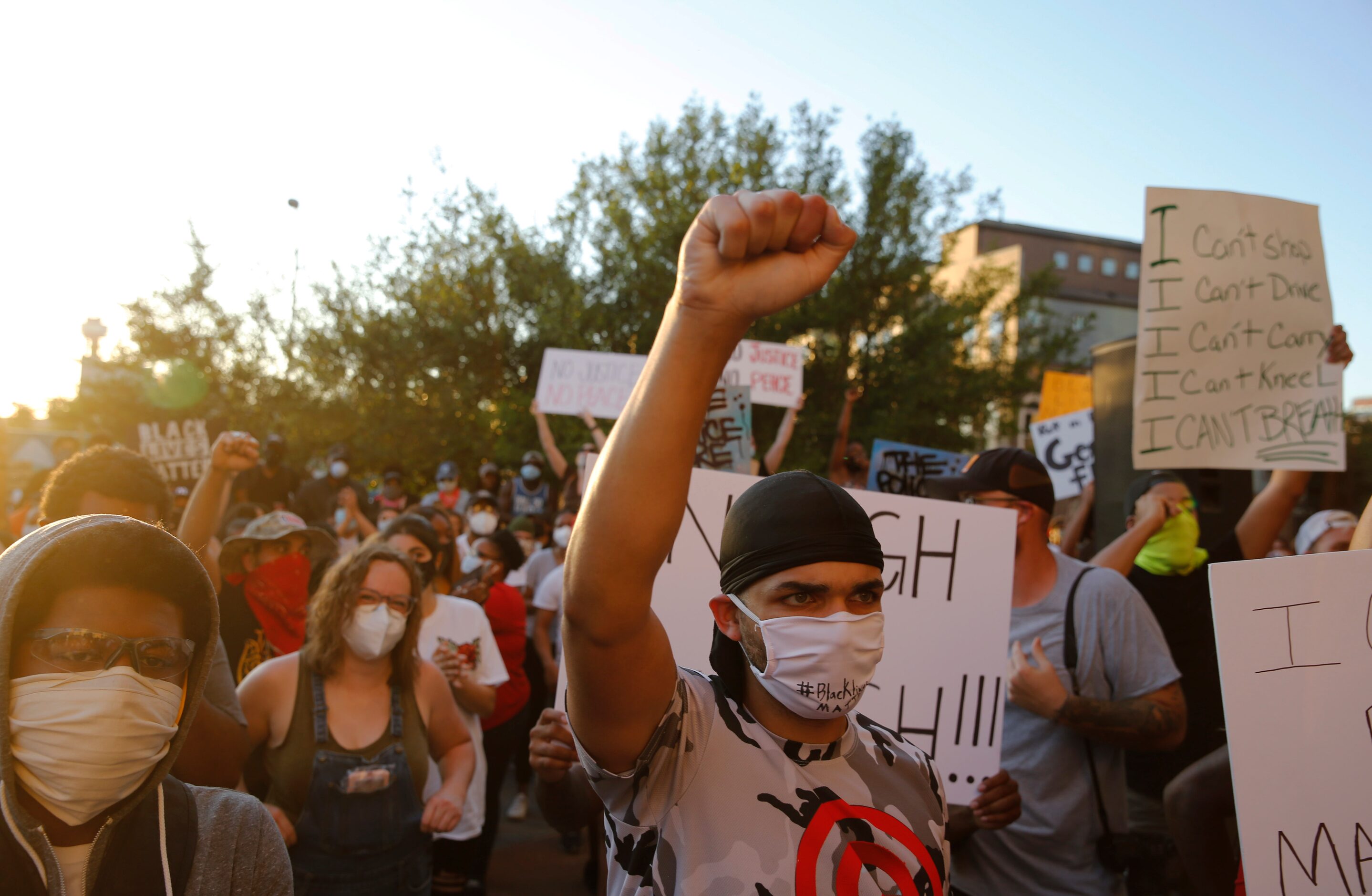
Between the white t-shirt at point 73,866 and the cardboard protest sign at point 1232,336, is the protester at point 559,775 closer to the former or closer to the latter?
the white t-shirt at point 73,866

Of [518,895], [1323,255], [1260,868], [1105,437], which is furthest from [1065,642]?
[1105,437]

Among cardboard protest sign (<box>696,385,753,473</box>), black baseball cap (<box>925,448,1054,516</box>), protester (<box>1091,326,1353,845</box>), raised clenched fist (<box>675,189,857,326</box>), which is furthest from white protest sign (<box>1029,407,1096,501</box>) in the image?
raised clenched fist (<box>675,189,857,326</box>)

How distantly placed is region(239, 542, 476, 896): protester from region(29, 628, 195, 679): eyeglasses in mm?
1420

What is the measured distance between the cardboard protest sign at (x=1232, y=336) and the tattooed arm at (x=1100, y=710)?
5.05ft

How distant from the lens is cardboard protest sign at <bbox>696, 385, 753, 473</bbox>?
477 cm

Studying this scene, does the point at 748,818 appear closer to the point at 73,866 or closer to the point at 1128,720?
the point at 73,866

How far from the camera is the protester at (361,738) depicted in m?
2.82

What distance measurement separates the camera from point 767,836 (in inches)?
56.0

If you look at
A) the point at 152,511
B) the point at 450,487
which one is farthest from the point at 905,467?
the point at 450,487

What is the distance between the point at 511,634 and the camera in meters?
5.38

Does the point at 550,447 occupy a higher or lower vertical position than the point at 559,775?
higher

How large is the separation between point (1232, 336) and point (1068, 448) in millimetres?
3814

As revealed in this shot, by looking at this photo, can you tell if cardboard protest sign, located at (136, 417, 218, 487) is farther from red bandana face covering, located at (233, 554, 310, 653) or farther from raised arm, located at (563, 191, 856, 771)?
raised arm, located at (563, 191, 856, 771)

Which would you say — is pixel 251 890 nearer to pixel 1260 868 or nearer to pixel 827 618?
pixel 827 618
